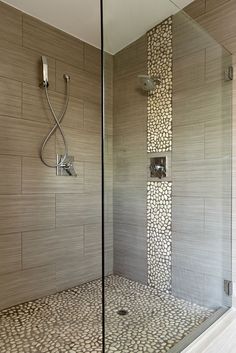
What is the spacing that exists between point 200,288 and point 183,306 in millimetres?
176

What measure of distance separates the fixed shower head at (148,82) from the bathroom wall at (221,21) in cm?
51

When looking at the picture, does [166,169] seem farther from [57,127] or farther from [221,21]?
[221,21]

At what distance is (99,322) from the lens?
1701 millimetres

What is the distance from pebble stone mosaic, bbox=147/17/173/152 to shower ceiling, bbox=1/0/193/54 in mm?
92

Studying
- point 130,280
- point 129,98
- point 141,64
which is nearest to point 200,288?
point 130,280

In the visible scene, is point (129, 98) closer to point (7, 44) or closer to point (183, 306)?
point (7, 44)

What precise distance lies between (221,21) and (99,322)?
217 cm

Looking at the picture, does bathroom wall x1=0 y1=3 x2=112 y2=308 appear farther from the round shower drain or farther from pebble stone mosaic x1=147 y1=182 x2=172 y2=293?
pebble stone mosaic x1=147 y1=182 x2=172 y2=293

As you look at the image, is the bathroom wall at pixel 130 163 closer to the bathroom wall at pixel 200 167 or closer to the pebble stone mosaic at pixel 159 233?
the pebble stone mosaic at pixel 159 233

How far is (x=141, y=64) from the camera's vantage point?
198cm

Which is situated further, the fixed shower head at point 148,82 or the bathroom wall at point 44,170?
the fixed shower head at point 148,82

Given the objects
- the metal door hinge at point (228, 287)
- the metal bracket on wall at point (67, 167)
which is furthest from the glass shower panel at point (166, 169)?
the metal bracket on wall at point (67, 167)

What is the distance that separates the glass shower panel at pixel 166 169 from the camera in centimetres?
179

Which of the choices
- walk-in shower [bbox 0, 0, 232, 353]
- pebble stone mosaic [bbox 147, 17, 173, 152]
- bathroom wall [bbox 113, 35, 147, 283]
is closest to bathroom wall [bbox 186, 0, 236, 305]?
walk-in shower [bbox 0, 0, 232, 353]
